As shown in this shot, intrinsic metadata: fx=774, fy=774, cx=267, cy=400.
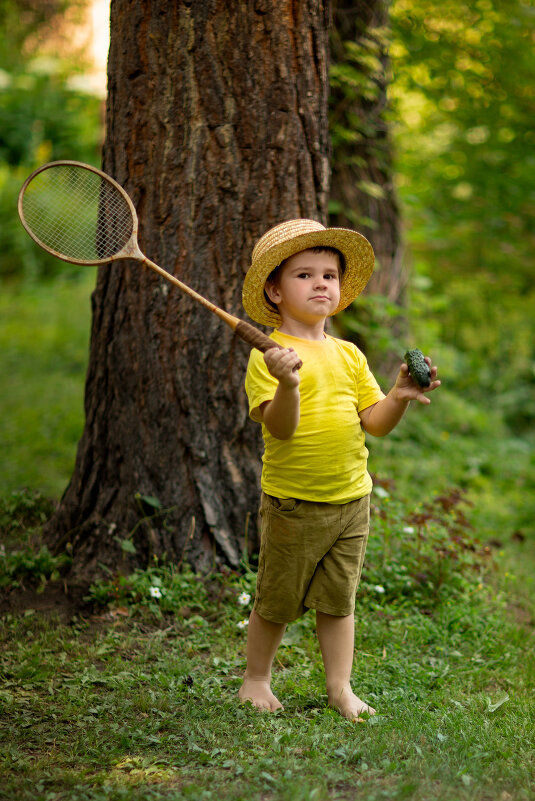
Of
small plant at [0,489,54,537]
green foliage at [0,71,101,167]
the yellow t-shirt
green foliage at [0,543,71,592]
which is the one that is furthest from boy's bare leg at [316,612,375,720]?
green foliage at [0,71,101,167]

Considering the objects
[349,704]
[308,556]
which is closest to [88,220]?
[308,556]

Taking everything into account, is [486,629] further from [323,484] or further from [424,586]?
[323,484]

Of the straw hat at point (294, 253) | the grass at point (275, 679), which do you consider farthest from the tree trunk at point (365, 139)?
the straw hat at point (294, 253)

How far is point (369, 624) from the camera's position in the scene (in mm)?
3648

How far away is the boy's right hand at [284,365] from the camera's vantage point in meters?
2.45

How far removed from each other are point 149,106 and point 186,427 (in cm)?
156

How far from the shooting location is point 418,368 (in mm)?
2635

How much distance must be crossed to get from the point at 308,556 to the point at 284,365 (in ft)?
2.60

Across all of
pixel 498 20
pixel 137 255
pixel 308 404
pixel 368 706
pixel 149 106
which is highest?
pixel 498 20

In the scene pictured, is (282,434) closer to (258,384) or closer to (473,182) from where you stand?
(258,384)

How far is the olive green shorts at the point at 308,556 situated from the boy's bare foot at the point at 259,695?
0.28 meters

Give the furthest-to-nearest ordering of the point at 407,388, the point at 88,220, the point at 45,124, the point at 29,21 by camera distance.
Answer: the point at 29,21, the point at 45,124, the point at 88,220, the point at 407,388

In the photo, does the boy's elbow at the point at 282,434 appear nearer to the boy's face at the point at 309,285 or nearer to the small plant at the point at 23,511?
the boy's face at the point at 309,285

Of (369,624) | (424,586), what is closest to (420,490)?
(424,586)
